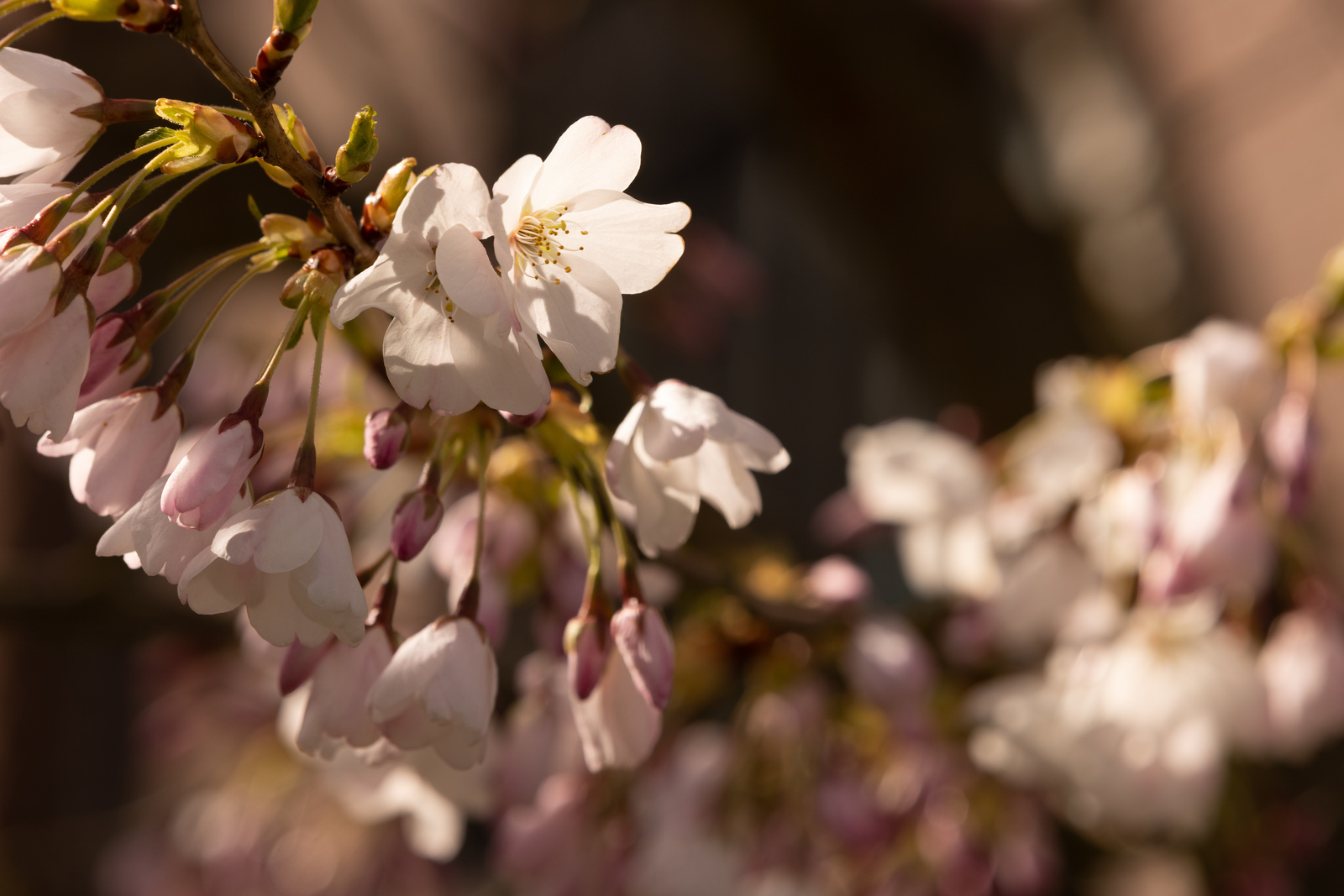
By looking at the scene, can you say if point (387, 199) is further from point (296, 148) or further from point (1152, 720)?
point (1152, 720)

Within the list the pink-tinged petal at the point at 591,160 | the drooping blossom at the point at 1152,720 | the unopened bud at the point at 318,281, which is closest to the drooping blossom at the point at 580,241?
the pink-tinged petal at the point at 591,160

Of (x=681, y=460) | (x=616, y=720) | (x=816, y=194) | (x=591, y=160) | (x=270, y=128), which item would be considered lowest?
(x=816, y=194)

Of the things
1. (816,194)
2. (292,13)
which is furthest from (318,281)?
(816,194)

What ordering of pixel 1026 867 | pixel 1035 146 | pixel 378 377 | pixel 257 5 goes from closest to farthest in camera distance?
pixel 378 377 → pixel 1026 867 → pixel 1035 146 → pixel 257 5

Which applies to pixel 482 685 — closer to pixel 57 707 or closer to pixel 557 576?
pixel 557 576

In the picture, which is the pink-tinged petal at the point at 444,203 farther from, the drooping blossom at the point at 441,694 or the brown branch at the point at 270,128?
the drooping blossom at the point at 441,694

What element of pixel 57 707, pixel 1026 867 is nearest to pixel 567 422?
pixel 1026 867
